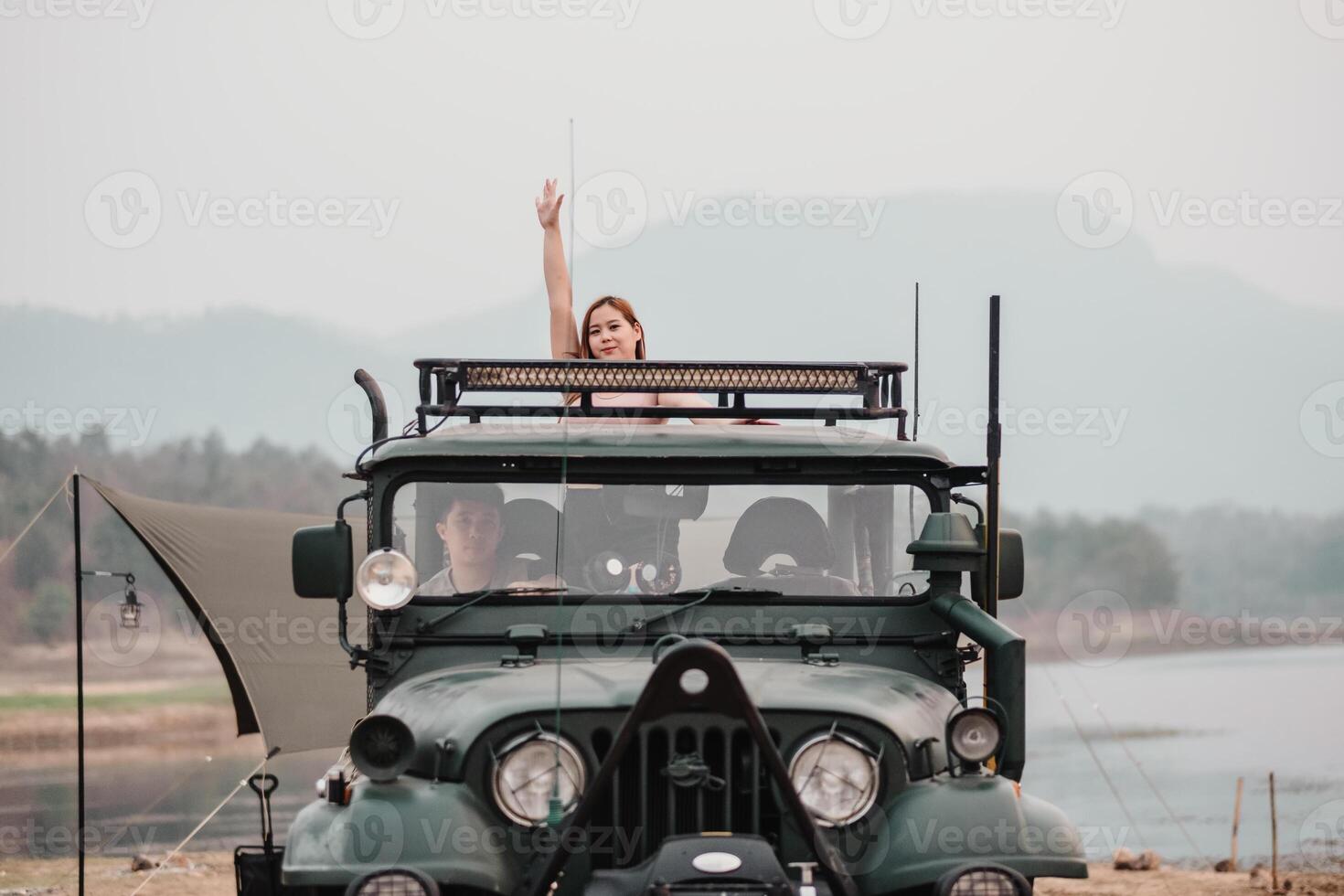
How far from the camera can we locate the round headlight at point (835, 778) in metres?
5.40

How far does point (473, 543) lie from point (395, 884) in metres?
1.81

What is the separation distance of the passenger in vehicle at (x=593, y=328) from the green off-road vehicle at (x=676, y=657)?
46 cm

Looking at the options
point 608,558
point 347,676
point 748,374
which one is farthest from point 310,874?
point 347,676

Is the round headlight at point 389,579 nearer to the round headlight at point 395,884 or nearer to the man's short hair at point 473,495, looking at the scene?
the man's short hair at point 473,495

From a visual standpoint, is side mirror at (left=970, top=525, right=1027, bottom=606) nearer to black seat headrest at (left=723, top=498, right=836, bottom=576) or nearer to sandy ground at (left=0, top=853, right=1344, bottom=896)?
black seat headrest at (left=723, top=498, right=836, bottom=576)

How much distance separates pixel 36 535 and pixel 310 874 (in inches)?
1764

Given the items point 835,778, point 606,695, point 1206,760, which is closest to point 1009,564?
point 835,778

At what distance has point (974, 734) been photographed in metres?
5.62

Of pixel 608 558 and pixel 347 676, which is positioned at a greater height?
pixel 608 558

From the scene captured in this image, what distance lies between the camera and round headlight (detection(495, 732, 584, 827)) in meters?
5.36

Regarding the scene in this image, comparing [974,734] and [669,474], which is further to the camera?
[669,474]

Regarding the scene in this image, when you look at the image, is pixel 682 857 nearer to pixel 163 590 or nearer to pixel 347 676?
pixel 347 676

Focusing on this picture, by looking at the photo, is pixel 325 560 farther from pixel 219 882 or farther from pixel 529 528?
pixel 219 882

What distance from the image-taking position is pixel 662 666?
16.1 feet
